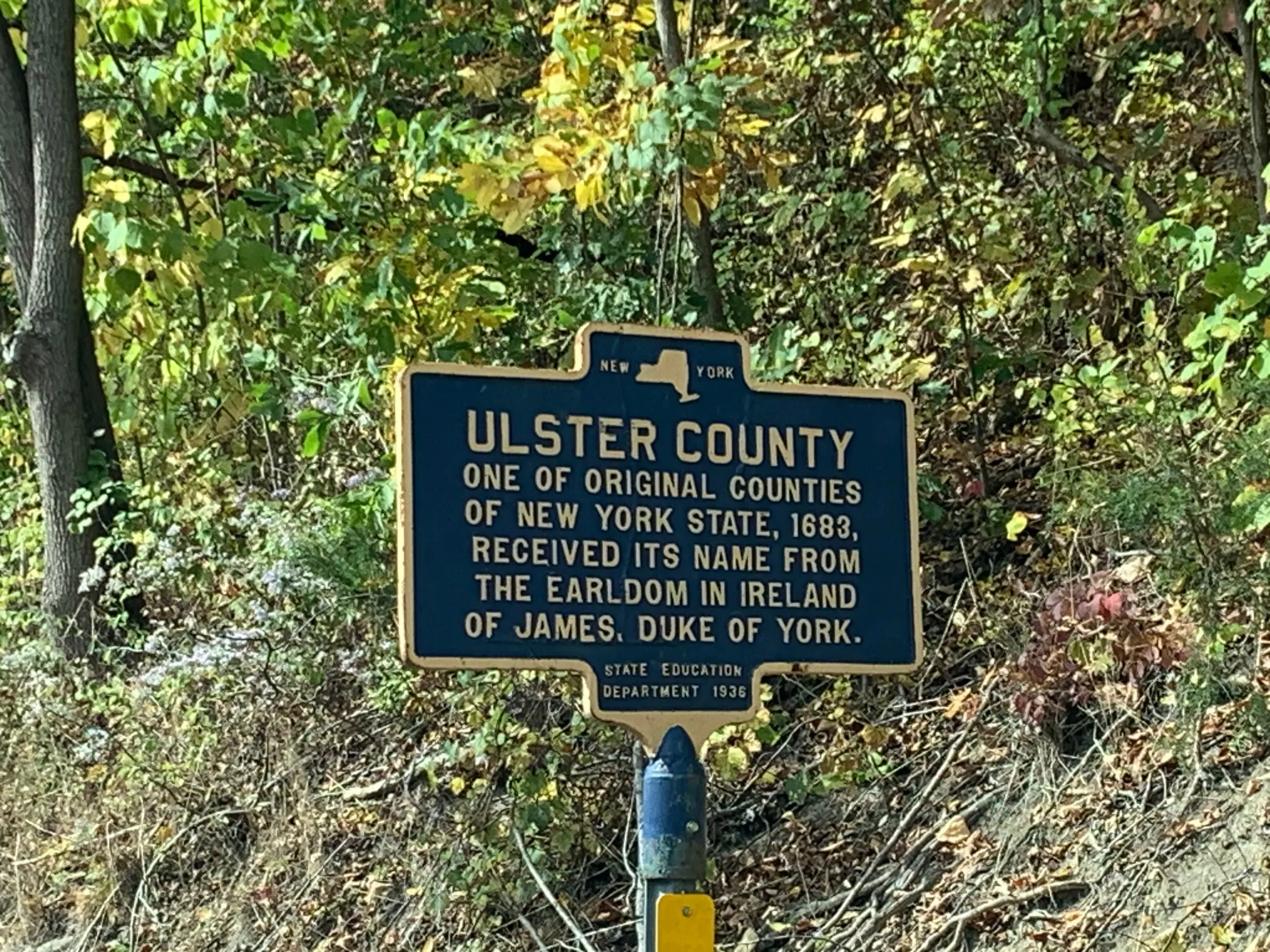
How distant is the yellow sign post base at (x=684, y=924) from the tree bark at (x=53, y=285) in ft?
→ 22.7

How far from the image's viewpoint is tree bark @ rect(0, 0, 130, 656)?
1009cm

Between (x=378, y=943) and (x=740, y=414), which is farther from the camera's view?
(x=378, y=943)

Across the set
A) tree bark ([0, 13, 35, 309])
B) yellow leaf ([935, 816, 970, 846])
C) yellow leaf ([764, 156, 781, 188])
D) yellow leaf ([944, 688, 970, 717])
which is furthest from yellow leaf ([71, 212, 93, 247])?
yellow leaf ([935, 816, 970, 846])

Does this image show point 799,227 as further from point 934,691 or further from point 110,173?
point 110,173

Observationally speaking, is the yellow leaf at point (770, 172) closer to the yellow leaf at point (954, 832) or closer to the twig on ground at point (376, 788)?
the yellow leaf at point (954, 832)

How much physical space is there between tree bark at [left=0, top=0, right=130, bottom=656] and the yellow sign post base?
6912mm

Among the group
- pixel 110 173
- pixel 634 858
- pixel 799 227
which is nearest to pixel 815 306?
pixel 799 227

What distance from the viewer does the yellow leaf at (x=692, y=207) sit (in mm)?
7094

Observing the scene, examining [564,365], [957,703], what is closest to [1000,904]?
[957,703]

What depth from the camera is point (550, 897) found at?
6613 mm

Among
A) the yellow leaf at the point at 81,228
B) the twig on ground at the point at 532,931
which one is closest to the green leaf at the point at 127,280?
the yellow leaf at the point at 81,228

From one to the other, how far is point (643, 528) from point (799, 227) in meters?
5.86

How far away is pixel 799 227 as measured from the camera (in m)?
9.45

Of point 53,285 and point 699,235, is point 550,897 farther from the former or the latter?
point 53,285
